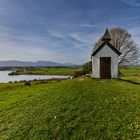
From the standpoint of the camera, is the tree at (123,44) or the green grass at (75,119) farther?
the tree at (123,44)

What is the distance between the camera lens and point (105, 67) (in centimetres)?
3916

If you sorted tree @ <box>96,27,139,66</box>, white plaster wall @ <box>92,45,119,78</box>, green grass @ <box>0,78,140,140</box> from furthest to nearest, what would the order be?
tree @ <box>96,27,139,66</box> → white plaster wall @ <box>92,45,119,78</box> → green grass @ <box>0,78,140,140</box>

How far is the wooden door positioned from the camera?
3906 centimetres

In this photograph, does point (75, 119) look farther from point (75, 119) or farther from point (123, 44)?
point (123, 44)

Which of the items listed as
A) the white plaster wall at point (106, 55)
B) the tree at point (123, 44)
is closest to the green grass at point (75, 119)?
the white plaster wall at point (106, 55)

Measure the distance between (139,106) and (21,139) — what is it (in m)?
7.88

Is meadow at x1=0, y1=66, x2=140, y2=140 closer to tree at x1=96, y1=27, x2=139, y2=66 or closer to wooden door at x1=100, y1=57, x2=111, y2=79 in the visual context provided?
wooden door at x1=100, y1=57, x2=111, y2=79

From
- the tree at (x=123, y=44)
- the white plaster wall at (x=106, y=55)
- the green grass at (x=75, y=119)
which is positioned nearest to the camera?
the green grass at (x=75, y=119)

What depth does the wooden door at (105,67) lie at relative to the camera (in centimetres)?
3906

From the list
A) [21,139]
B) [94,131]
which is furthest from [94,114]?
[21,139]

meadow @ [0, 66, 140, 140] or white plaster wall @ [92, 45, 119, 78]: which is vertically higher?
white plaster wall @ [92, 45, 119, 78]

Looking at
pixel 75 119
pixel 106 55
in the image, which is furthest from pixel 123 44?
pixel 75 119

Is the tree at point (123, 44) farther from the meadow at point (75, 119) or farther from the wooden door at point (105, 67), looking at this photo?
the meadow at point (75, 119)

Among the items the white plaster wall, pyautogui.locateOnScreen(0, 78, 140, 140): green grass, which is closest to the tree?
the white plaster wall
